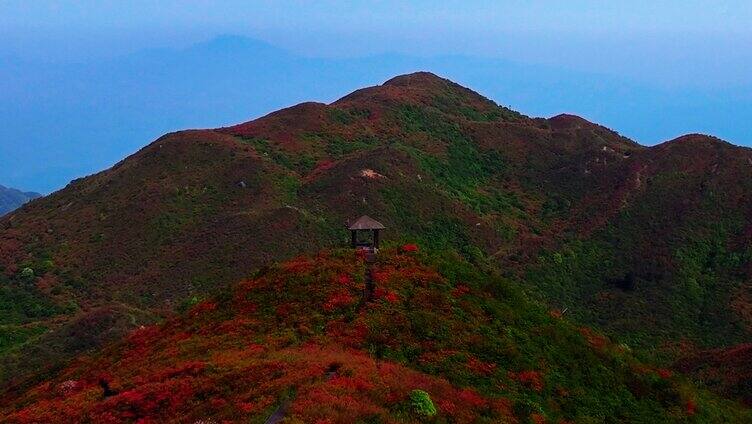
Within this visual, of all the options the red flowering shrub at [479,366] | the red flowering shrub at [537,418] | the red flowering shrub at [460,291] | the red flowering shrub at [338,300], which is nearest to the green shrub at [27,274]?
the red flowering shrub at [338,300]

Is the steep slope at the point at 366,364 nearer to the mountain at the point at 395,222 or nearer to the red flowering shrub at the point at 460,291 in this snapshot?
the red flowering shrub at the point at 460,291

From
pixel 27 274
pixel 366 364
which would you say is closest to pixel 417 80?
pixel 27 274

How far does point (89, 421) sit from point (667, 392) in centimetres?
2407

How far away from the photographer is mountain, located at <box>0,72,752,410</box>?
58.3 m

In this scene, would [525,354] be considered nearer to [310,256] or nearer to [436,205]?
[310,256]

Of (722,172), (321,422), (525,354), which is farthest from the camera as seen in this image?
(722,172)

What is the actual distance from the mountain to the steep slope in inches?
810

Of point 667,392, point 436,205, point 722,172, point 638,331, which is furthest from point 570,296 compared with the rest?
point 667,392

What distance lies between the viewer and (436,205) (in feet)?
244

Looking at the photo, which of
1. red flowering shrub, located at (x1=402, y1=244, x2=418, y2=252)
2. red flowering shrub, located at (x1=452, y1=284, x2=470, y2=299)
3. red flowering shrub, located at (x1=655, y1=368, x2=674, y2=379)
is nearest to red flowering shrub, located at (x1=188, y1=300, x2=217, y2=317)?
red flowering shrub, located at (x1=402, y1=244, x2=418, y2=252)

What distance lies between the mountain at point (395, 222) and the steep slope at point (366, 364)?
20.6 metres

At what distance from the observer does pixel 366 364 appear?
73.2 ft

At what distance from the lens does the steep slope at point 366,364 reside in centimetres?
1962

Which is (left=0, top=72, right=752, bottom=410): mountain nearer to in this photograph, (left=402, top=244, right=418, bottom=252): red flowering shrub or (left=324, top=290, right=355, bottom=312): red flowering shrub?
(left=402, top=244, right=418, bottom=252): red flowering shrub
